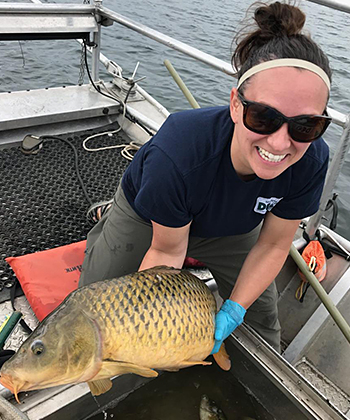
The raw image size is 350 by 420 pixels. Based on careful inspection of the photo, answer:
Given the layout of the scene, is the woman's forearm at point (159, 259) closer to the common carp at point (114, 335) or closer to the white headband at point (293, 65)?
the common carp at point (114, 335)

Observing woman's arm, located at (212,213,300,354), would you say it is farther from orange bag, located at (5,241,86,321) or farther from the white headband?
orange bag, located at (5,241,86,321)

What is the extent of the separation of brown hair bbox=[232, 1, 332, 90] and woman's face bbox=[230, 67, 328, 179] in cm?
8

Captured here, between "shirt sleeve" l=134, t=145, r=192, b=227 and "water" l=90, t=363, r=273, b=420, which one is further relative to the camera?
"water" l=90, t=363, r=273, b=420

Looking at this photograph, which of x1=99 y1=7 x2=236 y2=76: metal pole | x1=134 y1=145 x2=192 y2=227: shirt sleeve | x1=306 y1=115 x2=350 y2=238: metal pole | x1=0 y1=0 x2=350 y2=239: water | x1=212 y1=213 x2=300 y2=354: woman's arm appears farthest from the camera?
x1=0 y1=0 x2=350 y2=239: water

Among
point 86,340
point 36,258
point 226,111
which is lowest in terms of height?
point 36,258

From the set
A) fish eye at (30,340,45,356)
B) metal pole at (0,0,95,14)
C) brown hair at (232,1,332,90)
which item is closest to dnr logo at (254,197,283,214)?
brown hair at (232,1,332,90)

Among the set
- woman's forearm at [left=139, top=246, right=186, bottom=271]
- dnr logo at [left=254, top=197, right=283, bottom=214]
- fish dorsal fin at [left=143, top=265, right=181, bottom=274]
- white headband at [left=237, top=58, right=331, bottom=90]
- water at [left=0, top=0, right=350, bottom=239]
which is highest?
white headband at [left=237, top=58, right=331, bottom=90]

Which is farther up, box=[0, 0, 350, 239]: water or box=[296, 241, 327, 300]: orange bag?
box=[296, 241, 327, 300]: orange bag

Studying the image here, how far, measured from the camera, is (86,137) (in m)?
3.65

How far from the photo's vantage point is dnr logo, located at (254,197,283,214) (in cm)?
185

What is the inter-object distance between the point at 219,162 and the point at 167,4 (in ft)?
44.0

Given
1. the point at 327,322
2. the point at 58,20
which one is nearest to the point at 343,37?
the point at 58,20

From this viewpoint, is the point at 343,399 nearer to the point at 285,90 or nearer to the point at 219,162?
the point at 219,162

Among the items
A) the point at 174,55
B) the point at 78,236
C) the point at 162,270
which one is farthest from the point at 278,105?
the point at 174,55
